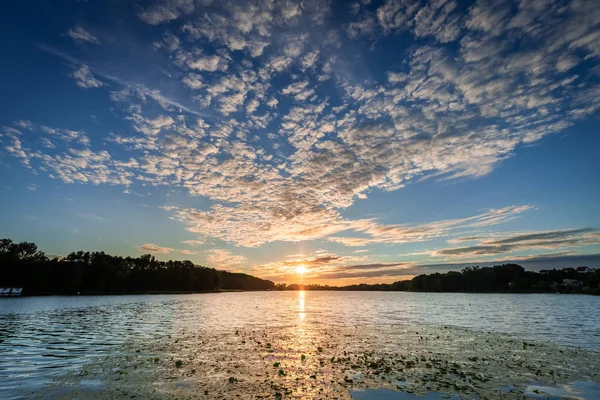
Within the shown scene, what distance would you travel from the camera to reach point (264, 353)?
31703 mm

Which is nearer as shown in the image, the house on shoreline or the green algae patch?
the green algae patch

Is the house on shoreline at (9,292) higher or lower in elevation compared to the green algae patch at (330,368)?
higher

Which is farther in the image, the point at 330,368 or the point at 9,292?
the point at 9,292

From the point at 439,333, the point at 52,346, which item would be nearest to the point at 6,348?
the point at 52,346

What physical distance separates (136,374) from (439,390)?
19.9 meters

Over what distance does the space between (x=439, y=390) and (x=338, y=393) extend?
6262 millimetres

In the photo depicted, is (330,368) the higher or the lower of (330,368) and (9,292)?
the lower

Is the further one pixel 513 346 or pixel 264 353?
pixel 513 346

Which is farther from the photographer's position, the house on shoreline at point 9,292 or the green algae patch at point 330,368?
the house on shoreline at point 9,292

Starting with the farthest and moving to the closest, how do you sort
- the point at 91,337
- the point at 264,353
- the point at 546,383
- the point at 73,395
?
1. the point at 91,337
2. the point at 264,353
3. the point at 546,383
4. the point at 73,395

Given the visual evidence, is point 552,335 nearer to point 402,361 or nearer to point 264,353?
point 402,361

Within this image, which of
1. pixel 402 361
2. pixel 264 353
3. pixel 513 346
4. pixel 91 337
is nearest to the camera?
pixel 402 361

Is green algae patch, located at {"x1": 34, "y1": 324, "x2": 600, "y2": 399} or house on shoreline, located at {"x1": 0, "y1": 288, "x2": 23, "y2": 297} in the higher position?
house on shoreline, located at {"x1": 0, "y1": 288, "x2": 23, "y2": 297}

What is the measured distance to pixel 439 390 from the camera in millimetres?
20125
